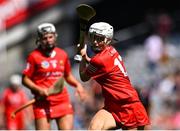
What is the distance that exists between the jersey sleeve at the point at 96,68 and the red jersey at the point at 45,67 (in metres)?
2.12

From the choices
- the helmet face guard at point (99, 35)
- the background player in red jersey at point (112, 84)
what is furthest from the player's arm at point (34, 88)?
the helmet face guard at point (99, 35)

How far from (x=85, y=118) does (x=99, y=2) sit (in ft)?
26.5

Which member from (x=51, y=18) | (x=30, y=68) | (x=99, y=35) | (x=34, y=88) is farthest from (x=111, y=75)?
(x=51, y=18)

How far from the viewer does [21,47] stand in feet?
86.3

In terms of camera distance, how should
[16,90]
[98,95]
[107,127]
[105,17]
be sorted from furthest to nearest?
[105,17], [16,90], [98,95], [107,127]

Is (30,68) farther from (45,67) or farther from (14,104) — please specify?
(14,104)

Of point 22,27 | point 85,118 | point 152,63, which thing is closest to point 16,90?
point 85,118

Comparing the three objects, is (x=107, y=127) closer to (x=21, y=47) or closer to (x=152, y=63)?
(x=152, y=63)

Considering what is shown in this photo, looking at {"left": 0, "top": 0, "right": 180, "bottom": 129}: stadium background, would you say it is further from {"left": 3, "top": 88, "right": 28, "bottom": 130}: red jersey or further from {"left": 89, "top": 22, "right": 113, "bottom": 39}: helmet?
{"left": 89, "top": 22, "right": 113, "bottom": 39}: helmet

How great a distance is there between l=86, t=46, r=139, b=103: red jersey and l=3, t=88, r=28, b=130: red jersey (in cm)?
870

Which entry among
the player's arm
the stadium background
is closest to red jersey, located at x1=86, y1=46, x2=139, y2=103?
the player's arm

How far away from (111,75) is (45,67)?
227 cm

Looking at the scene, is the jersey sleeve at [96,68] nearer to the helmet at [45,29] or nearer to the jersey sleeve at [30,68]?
the helmet at [45,29]

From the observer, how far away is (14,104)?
19.6m
